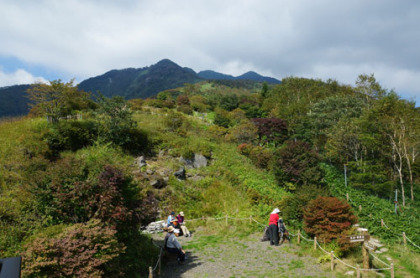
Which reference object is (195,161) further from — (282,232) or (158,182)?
(282,232)

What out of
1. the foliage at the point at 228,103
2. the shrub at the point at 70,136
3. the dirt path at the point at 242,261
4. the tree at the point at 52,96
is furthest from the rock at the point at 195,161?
the foliage at the point at 228,103

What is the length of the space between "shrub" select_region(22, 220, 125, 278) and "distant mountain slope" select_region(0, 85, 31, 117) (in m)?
102

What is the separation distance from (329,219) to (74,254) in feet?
29.8

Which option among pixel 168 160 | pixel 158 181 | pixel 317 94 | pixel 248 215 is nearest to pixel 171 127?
pixel 168 160

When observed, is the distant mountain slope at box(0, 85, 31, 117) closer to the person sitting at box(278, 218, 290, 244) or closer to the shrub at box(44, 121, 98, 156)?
the shrub at box(44, 121, 98, 156)

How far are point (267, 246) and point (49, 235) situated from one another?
7999 millimetres

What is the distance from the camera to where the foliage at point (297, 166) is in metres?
17.3

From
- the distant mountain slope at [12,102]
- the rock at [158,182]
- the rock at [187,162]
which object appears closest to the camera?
the rock at [158,182]

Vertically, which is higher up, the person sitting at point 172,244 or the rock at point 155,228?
the person sitting at point 172,244

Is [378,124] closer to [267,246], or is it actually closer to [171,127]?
[267,246]

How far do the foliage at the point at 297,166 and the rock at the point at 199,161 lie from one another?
5.45 metres

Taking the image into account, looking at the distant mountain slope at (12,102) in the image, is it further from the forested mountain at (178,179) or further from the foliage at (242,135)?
the foliage at (242,135)

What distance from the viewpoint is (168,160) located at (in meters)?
18.5

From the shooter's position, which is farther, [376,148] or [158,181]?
[376,148]
